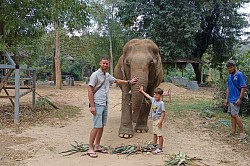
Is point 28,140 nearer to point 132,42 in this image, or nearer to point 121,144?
A: point 121,144

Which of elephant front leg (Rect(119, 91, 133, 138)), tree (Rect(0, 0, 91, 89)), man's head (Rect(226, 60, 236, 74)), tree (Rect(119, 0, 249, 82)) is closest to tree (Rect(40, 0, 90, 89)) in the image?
tree (Rect(0, 0, 91, 89))

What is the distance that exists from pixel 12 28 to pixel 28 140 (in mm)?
4470

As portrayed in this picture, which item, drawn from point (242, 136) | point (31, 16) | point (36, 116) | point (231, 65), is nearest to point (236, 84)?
point (231, 65)

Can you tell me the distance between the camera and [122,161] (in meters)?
5.15

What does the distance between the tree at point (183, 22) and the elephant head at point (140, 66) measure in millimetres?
17393

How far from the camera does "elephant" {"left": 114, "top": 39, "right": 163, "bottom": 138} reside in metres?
6.45

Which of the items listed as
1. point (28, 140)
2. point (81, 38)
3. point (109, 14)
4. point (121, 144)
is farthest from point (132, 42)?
point (109, 14)

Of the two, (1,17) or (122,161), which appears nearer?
(122,161)

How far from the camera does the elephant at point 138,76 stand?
645cm

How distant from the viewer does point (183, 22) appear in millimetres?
24234

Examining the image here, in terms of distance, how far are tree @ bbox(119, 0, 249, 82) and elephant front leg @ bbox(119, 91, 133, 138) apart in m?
17.9

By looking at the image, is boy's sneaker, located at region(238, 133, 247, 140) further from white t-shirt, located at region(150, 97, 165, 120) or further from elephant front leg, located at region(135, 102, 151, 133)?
white t-shirt, located at region(150, 97, 165, 120)

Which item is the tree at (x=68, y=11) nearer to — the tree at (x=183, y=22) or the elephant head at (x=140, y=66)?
the elephant head at (x=140, y=66)

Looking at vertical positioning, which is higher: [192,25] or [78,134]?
[192,25]
